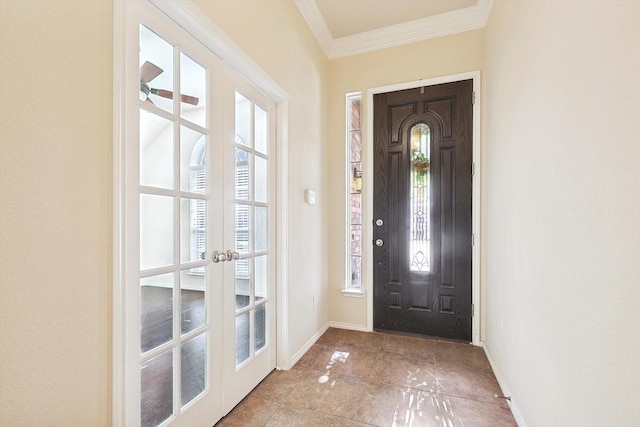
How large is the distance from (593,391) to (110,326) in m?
1.60

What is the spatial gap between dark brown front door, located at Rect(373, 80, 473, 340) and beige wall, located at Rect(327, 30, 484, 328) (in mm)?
152

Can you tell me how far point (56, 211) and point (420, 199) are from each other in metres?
2.67

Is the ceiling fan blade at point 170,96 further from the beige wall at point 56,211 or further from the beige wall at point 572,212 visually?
the beige wall at point 572,212

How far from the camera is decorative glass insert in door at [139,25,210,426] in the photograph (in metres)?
1.20

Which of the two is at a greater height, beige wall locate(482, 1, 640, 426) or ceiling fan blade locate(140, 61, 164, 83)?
ceiling fan blade locate(140, 61, 164, 83)

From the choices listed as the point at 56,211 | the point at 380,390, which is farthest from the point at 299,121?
the point at 380,390

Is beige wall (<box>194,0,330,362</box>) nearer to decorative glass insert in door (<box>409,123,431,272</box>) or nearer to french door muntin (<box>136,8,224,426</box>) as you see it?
french door muntin (<box>136,8,224,426</box>)

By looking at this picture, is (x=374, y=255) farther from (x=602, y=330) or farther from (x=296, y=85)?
(x=602, y=330)

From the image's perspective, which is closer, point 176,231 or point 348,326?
point 176,231

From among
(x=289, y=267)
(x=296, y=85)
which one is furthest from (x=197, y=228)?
(x=296, y=85)

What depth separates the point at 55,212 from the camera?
33.8 inches

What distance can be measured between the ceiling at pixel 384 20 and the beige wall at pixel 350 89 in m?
0.09

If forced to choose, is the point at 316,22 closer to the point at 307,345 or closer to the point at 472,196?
the point at 472,196

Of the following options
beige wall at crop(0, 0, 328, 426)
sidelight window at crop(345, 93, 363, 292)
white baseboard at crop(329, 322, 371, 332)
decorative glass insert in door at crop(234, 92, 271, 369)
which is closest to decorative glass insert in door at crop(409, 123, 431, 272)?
sidelight window at crop(345, 93, 363, 292)
